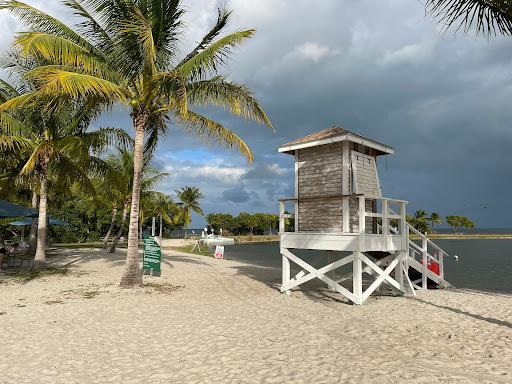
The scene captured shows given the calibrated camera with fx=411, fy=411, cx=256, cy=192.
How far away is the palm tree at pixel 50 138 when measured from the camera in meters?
16.3

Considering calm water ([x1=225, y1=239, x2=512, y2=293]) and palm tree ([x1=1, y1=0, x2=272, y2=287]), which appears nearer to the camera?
palm tree ([x1=1, y1=0, x2=272, y2=287])

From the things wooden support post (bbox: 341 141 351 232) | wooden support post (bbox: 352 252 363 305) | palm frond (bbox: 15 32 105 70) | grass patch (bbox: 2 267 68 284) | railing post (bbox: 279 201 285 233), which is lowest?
grass patch (bbox: 2 267 68 284)

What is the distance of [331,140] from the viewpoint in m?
12.0

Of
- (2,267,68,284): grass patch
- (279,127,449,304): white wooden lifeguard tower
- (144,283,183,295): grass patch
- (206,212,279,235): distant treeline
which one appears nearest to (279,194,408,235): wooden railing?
(279,127,449,304): white wooden lifeguard tower

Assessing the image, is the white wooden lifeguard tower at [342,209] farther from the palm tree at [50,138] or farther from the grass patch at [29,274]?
the grass patch at [29,274]

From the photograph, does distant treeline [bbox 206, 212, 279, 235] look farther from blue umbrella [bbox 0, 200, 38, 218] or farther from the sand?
the sand

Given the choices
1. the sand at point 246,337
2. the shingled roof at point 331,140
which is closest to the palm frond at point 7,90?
the sand at point 246,337

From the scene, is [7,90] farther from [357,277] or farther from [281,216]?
[357,277]

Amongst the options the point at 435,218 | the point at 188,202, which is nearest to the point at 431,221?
the point at 435,218

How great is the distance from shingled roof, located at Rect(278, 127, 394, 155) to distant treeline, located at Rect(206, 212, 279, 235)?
9611cm

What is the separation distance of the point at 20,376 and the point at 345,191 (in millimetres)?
8952

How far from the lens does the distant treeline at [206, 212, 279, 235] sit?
11119cm

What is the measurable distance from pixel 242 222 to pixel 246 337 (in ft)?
352

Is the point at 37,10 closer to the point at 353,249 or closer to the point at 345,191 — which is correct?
the point at 345,191
